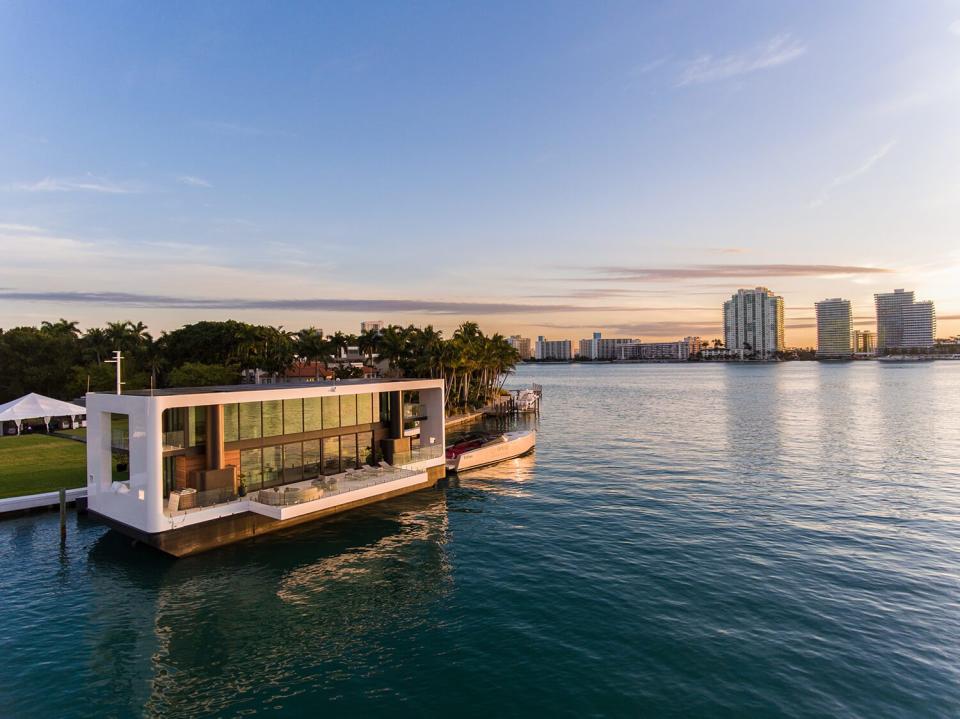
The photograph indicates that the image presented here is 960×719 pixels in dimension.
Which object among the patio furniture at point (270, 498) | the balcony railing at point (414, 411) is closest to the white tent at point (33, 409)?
the patio furniture at point (270, 498)

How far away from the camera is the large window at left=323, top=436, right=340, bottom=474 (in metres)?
34.2

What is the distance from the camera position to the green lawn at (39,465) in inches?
1351

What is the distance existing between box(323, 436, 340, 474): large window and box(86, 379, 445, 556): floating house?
0.07m

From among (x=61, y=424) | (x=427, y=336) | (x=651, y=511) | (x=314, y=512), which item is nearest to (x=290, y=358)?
(x=427, y=336)

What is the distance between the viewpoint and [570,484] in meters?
41.9

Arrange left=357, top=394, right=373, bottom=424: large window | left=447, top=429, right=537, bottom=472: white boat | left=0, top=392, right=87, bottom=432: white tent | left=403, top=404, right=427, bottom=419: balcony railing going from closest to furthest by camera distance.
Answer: left=357, top=394, right=373, bottom=424: large window → left=403, top=404, right=427, bottom=419: balcony railing → left=0, top=392, right=87, bottom=432: white tent → left=447, top=429, right=537, bottom=472: white boat

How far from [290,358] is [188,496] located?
72.4m

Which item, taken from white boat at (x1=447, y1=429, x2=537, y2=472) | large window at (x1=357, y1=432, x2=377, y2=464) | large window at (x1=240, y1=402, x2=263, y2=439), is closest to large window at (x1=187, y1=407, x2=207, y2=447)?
large window at (x1=240, y1=402, x2=263, y2=439)

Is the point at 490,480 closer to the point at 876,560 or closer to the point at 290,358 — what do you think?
the point at 876,560

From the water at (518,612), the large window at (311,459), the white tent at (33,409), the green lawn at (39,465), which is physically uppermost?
the white tent at (33,409)

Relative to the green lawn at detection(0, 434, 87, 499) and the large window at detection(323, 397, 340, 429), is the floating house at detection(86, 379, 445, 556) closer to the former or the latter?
the large window at detection(323, 397, 340, 429)

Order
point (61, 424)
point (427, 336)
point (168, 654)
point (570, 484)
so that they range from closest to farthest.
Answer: point (168, 654) < point (570, 484) < point (61, 424) < point (427, 336)

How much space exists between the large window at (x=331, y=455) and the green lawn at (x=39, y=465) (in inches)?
650

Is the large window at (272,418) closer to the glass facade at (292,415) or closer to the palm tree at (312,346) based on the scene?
the glass facade at (292,415)
